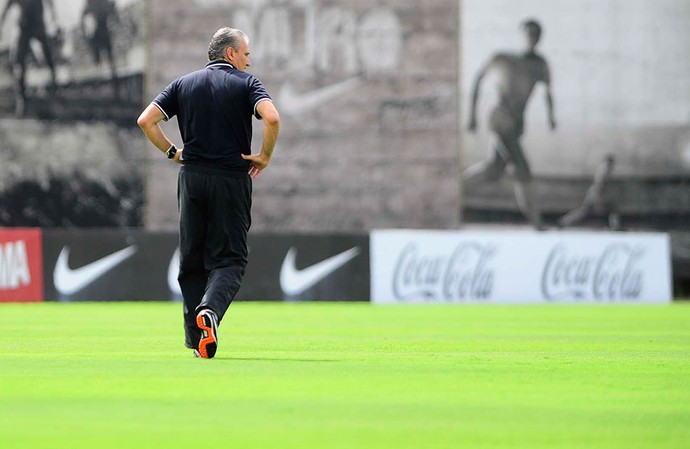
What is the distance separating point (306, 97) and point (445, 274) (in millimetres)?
12287

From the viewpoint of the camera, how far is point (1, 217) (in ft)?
114

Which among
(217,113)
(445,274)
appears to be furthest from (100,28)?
(217,113)

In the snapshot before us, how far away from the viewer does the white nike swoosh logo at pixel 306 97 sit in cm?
3516

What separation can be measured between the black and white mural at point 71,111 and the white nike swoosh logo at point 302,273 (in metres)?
12.2

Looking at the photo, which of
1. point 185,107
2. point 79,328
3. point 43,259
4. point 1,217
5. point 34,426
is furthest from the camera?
point 1,217

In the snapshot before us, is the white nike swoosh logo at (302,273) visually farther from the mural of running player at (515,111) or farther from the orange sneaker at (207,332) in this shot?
the orange sneaker at (207,332)

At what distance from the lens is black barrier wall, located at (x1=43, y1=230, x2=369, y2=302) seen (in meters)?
22.7

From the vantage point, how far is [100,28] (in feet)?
116

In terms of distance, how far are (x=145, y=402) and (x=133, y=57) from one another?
30.0m

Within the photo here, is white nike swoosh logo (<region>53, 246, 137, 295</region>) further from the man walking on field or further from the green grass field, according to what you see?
the man walking on field

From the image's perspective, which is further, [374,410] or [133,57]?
[133,57]

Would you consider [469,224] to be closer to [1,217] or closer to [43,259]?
[1,217]

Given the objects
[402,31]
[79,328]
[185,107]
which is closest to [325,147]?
[402,31]

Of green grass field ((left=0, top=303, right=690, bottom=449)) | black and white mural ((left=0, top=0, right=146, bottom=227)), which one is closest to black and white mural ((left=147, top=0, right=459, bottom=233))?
black and white mural ((left=0, top=0, right=146, bottom=227))
